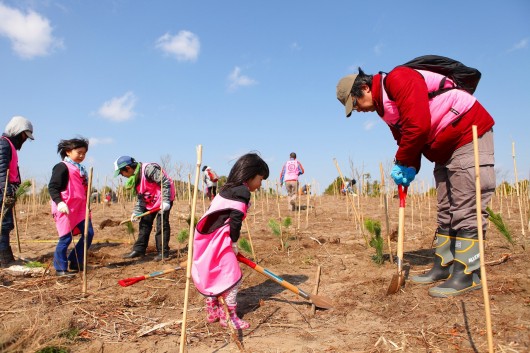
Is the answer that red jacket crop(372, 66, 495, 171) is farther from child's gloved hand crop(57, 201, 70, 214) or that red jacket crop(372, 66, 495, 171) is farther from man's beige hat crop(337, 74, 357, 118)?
child's gloved hand crop(57, 201, 70, 214)

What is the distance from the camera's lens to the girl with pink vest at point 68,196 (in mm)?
3801

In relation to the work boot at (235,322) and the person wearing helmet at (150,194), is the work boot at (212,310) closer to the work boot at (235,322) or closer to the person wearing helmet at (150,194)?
the work boot at (235,322)

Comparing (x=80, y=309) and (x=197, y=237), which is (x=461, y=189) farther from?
(x=80, y=309)

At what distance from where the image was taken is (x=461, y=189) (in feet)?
8.38

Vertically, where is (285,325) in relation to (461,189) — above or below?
below

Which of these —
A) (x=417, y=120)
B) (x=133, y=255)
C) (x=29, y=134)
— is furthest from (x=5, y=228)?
(x=417, y=120)

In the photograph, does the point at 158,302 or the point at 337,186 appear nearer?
the point at 158,302

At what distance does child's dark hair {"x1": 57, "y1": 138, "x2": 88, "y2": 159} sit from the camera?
3984mm

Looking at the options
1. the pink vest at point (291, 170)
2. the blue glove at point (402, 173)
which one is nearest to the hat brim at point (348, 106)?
the blue glove at point (402, 173)

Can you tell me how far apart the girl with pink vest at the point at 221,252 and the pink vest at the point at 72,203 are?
1.99 m

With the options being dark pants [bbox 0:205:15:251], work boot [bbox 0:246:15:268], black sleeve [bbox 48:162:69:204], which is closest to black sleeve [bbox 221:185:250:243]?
black sleeve [bbox 48:162:69:204]

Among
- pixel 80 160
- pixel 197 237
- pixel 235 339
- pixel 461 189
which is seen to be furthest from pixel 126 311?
pixel 461 189

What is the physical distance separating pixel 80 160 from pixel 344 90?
2.96 metres

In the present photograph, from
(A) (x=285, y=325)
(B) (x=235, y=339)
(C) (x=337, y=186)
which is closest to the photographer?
(B) (x=235, y=339)
